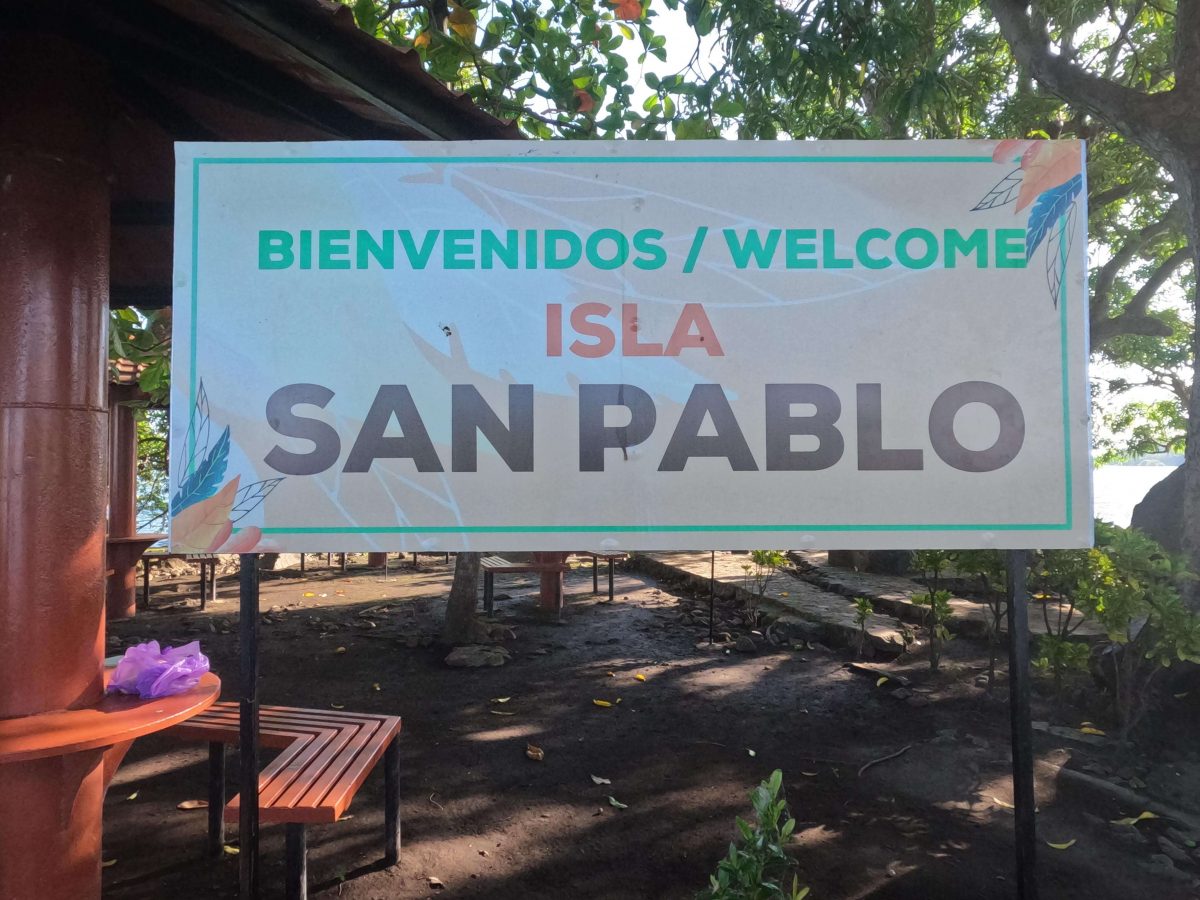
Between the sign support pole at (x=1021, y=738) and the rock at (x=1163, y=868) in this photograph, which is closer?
the sign support pole at (x=1021, y=738)

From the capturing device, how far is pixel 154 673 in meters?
2.27

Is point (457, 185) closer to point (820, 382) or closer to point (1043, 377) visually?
point (820, 382)

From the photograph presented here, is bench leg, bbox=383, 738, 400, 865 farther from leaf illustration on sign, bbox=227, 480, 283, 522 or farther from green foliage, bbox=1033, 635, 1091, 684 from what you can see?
green foliage, bbox=1033, 635, 1091, 684

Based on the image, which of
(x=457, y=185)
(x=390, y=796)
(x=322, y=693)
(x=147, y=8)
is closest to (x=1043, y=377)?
(x=457, y=185)

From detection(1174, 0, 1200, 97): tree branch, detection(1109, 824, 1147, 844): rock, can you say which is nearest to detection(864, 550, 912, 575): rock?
detection(1174, 0, 1200, 97): tree branch

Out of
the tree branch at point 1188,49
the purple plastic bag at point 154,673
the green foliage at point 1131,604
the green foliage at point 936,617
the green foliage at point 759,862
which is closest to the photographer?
the green foliage at point 759,862

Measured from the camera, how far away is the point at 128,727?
6.71 ft

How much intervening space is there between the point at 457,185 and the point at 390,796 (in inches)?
105

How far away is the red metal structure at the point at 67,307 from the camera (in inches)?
80.9

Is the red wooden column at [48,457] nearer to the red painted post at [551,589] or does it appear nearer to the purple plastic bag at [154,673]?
the purple plastic bag at [154,673]

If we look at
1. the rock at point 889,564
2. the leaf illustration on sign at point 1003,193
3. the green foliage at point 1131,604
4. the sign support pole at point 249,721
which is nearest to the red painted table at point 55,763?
the sign support pole at point 249,721

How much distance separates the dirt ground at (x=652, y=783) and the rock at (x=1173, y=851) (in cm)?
2

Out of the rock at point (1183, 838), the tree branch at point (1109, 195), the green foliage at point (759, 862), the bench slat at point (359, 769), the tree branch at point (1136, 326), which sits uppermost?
the tree branch at point (1109, 195)

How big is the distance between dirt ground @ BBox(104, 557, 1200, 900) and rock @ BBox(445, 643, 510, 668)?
151 mm
